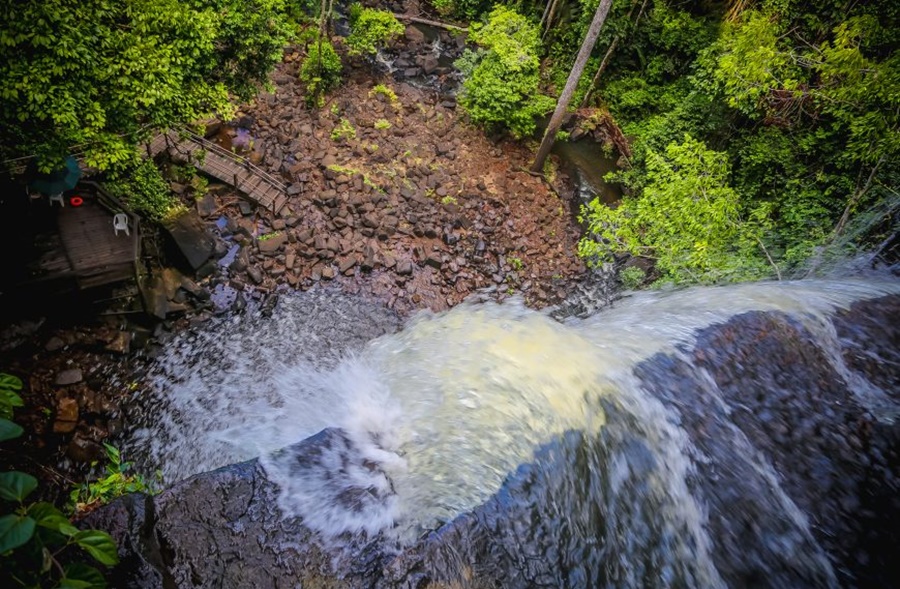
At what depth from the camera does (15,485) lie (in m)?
2.06

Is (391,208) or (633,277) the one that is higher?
(633,277)

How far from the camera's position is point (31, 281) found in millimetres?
7309

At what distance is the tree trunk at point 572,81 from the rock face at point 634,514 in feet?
33.6

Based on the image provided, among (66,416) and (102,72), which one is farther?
(66,416)

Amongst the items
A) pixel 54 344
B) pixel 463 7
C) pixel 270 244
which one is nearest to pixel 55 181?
pixel 54 344

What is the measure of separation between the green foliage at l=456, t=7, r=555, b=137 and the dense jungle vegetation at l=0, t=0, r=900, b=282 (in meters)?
0.06

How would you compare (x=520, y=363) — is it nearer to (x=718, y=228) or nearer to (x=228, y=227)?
(x=718, y=228)

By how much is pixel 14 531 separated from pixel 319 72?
1479cm

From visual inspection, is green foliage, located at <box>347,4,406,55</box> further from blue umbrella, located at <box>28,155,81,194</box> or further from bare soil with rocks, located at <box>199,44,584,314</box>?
blue umbrella, located at <box>28,155,81,194</box>

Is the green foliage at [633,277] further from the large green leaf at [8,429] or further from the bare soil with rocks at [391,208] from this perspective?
the large green leaf at [8,429]

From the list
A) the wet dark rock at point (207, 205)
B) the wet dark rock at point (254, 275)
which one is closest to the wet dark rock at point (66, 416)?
the wet dark rock at point (254, 275)

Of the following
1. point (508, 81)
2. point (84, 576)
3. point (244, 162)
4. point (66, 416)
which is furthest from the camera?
point (508, 81)

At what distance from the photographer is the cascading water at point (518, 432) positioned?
4.56 m

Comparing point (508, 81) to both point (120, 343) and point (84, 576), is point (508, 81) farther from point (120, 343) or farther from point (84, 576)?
point (84, 576)
